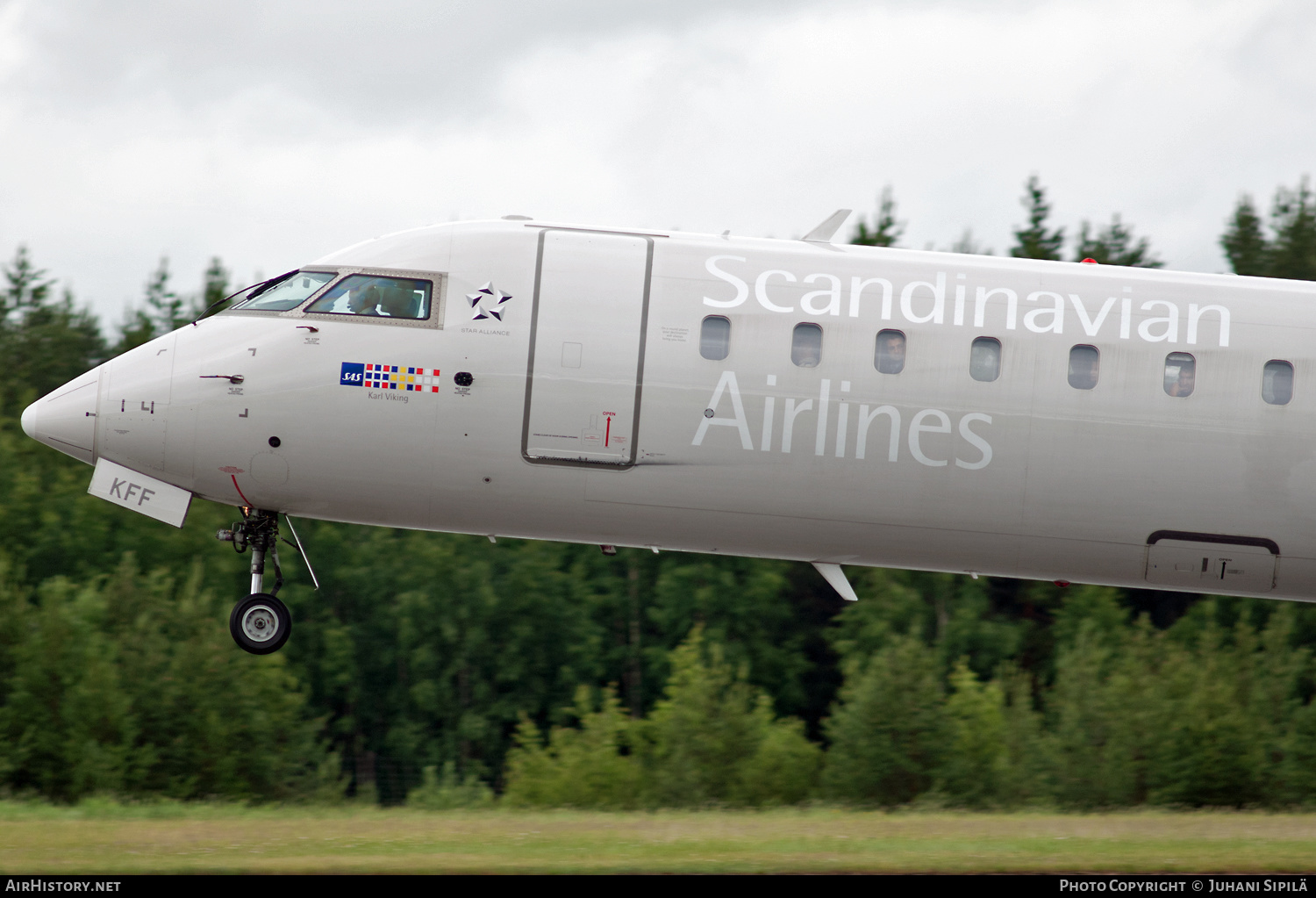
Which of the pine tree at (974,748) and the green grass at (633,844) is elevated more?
the green grass at (633,844)

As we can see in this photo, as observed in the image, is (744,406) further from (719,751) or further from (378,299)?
(719,751)

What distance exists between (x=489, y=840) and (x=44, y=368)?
172 ft

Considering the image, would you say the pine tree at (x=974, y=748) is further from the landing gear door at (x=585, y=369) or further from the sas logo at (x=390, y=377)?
the sas logo at (x=390, y=377)

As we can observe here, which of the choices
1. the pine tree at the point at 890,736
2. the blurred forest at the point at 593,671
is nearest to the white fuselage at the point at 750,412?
the blurred forest at the point at 593,671

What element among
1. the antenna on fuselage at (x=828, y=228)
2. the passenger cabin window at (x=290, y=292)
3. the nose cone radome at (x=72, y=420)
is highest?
the antenna on fuselage at (x=828, y=228)

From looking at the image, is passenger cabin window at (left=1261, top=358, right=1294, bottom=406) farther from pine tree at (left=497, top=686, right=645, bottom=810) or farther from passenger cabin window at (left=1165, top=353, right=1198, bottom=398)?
pine tree at (left=497, top=686, right=645, bottom=810)

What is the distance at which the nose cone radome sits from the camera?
41.8 feet

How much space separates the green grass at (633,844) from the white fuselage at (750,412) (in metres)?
2.99

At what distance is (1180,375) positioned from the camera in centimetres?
1262

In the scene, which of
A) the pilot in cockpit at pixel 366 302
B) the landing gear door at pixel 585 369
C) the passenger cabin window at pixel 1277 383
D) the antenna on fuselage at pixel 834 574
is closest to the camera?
the landing gear door at pixel 585 369

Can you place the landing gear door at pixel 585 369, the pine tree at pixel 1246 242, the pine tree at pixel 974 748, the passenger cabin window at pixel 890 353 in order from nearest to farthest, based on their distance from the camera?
the landing gear door at pixel 585 369, the passenger cabin window at pixel 890 353, the pine tree at pixel 974 748, the pine tree at pixel 1246 242

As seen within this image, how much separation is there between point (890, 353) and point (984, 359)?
93 cm

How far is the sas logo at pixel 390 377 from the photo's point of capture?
12.5 m

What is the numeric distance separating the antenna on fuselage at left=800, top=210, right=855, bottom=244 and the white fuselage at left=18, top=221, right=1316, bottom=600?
2.04ft
